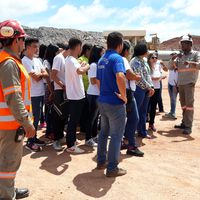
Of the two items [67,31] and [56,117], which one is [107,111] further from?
[67,31]

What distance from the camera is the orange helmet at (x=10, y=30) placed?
343 cm

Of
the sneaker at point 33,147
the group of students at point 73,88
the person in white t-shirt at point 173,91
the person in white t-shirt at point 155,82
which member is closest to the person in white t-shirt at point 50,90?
the group of students at point 73,88

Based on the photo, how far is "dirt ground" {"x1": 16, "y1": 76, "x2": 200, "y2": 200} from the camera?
13.7 ft

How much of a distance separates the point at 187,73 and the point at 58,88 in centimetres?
293

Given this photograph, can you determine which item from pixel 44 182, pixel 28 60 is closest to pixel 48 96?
pixel 28 60

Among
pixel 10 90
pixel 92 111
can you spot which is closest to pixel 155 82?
pixel 92 111

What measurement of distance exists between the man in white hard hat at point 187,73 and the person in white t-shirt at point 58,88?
8.58ft

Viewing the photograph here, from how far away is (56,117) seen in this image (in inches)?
237

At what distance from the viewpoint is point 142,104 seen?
21.9ft

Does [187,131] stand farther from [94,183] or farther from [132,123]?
[94,183]

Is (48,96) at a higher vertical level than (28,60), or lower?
lower

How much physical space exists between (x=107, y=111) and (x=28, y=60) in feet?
5.59

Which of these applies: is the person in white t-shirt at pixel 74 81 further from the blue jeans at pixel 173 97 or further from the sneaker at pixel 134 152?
the blue jeans at pixel 173 97

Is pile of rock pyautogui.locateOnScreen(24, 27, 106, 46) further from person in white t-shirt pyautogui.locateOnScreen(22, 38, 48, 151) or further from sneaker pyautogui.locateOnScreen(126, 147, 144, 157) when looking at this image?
sneaker pyautogui.locateOnScreen(126, 147, 144, 157)
